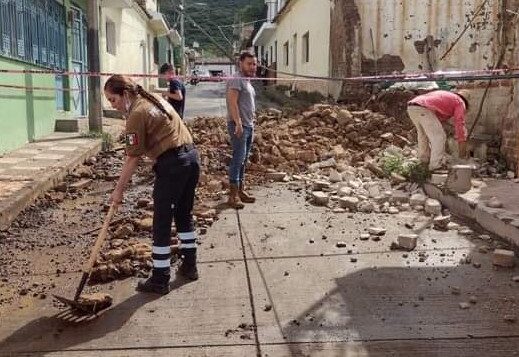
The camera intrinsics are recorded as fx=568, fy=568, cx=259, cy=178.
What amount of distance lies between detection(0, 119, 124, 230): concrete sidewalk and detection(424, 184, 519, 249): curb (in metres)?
4.54

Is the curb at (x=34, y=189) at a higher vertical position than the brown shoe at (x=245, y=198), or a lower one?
higher

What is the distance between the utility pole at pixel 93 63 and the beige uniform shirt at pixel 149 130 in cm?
765

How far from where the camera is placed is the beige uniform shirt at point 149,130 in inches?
146

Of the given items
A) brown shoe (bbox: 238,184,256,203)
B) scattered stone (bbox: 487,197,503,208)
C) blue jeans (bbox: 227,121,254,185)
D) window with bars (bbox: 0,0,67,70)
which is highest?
window with bars (bbox: 0,0,67,70)

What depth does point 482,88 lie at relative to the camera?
822 cm

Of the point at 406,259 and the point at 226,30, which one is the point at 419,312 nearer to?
the point at 406,259

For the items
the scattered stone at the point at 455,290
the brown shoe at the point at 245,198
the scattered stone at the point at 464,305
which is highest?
the brown shoe at the point at 245,198

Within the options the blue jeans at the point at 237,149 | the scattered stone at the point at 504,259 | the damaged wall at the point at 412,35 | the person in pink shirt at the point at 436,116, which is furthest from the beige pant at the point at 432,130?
the damaged wall at the point at 412,35

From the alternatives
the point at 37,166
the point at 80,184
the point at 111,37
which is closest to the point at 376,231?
the point at 80,184

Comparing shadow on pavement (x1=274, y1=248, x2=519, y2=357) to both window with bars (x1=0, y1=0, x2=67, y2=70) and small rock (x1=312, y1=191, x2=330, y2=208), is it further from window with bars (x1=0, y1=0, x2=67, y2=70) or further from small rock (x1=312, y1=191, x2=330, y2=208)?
window with bars (x1=0, y1=0, x2=67, y2=70)

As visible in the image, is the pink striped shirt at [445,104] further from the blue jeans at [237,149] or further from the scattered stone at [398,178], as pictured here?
the blue jeans at [237,149]

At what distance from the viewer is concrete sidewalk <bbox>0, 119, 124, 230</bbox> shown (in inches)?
231

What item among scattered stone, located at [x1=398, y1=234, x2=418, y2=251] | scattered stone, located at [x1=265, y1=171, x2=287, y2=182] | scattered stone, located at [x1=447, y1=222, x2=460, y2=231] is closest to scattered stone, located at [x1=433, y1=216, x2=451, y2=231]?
scattered stone, located at [x1=447, y1=222, x2=460, y2=231]

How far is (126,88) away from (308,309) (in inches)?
73.6
